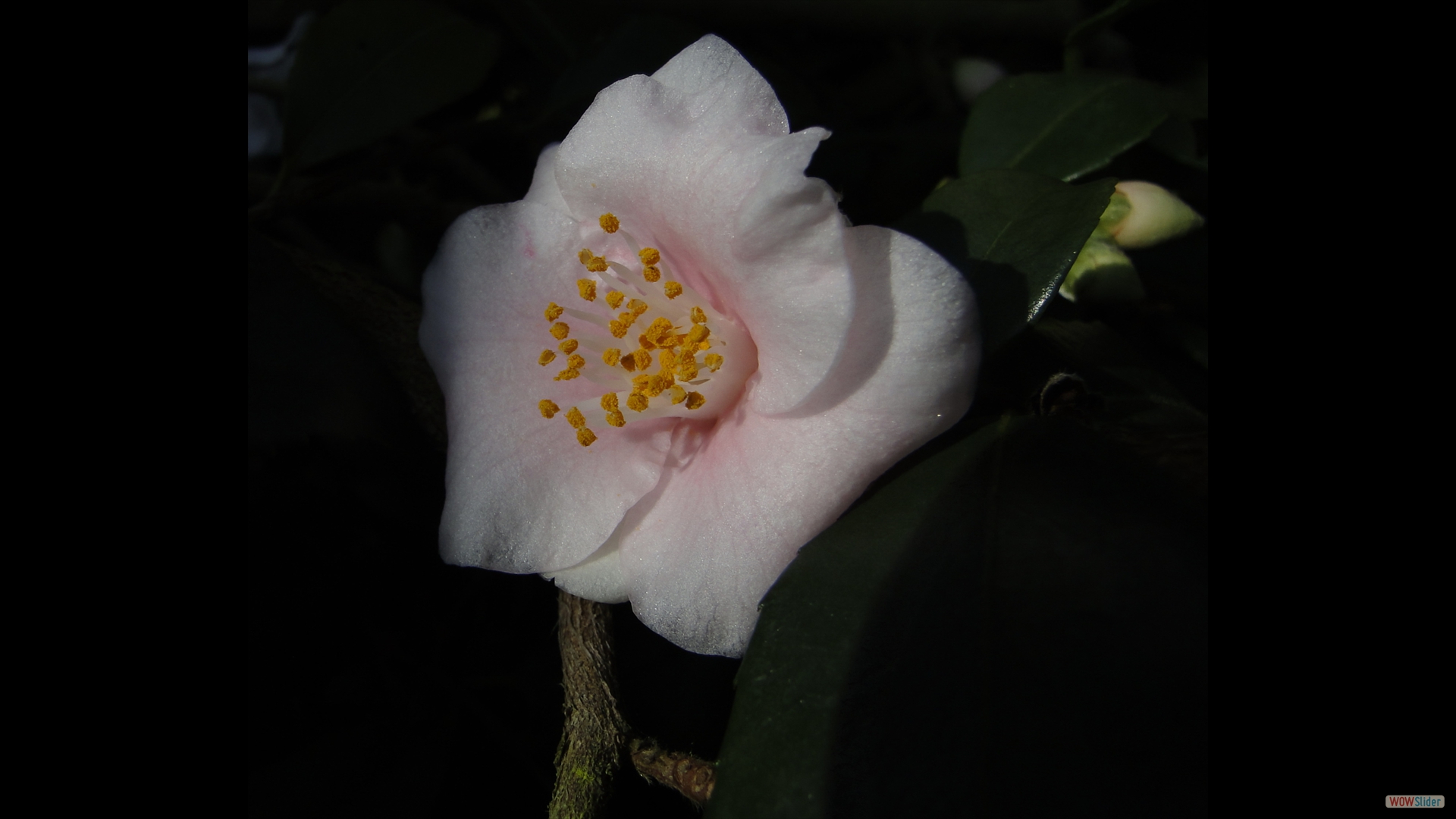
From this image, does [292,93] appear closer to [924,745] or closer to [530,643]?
[530,643]

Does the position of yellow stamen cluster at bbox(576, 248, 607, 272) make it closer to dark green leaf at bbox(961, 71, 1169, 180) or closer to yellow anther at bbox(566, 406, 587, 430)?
yellow anther at bbox(566, 406, 587, 430)

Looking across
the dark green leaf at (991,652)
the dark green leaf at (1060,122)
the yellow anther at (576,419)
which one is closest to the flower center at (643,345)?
the yellow anther at (576,419)

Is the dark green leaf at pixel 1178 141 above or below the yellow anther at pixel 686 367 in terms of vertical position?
above

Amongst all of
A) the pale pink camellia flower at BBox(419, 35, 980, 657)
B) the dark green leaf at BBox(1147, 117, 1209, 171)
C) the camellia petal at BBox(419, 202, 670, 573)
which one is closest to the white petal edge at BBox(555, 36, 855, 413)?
the pale pink camellia flower at BBox(419, 35, 980, 657)

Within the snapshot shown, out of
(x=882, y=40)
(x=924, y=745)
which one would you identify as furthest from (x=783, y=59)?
(x=924, y=745)

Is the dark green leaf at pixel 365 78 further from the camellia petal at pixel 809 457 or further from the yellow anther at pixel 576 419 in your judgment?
the camellia petal at pixel 809 457

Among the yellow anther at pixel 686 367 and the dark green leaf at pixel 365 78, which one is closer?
the yellow anther at pixel 686 367

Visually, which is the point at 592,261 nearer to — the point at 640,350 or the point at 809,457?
the point at 640,350
